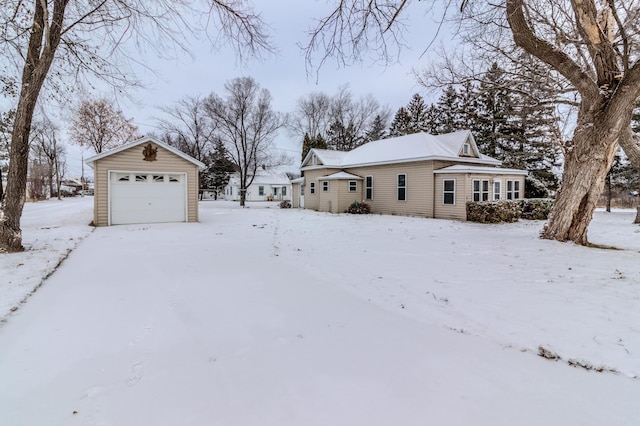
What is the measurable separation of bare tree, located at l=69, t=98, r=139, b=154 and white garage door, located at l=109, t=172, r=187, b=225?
62.8ft

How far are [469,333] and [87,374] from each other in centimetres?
343

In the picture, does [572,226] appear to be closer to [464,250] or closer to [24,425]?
[464,250]

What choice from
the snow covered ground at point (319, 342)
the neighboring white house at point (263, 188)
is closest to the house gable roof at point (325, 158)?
the snow covered ground at point (319, 342)

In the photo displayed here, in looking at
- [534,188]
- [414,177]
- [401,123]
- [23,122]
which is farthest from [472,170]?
[401,123]

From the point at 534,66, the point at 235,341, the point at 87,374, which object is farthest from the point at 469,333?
the point at 534,66

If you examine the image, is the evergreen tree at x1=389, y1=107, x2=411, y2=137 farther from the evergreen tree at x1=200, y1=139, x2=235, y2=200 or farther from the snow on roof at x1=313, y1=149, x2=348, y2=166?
the evergreen tree at x1=200, y1=139, x2=235, y2=200

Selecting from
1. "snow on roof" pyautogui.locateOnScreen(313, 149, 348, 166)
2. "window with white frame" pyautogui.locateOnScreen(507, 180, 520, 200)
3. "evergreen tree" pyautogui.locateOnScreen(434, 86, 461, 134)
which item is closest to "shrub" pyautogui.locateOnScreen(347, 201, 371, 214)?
"snow on roof" pyautogui.locateOnScreen(313, 149, 348, 166)

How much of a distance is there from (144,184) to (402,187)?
1293 cm

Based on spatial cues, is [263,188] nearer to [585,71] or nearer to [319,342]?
[585,71]

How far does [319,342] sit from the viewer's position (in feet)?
9.82

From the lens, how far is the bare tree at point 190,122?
28453 millimetres

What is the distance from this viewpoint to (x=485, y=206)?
47.3 feet

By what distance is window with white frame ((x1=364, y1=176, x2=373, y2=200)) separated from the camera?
19750 millimetres

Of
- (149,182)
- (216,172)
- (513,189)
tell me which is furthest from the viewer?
(216,172)
